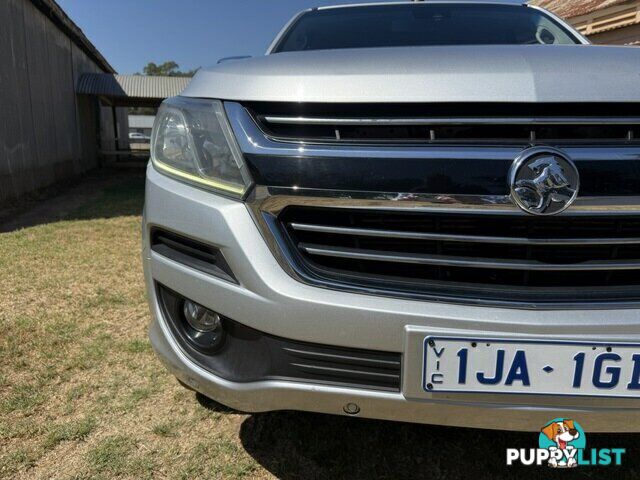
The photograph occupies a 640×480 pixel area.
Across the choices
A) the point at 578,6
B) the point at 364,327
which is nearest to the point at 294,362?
the point at 364,327

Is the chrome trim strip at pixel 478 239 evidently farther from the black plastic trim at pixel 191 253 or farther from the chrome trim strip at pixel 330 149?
the black plastic trim at pixel 191 253

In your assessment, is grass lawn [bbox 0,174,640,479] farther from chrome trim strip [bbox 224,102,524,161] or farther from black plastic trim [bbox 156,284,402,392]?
chrome trim strip [bbox 224,102,524,161]

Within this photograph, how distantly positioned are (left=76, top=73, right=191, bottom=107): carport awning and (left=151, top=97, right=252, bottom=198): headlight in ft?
42.1

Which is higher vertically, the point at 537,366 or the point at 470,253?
the point at 470,253

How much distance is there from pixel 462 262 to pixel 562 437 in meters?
0.52

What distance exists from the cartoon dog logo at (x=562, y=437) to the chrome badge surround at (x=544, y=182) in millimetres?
505

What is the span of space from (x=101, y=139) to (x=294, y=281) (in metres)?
16.7

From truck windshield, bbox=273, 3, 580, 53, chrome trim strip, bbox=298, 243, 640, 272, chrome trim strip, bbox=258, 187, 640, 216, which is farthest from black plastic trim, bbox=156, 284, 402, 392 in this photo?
truck windshield, bbox=273, 3, 580, 53

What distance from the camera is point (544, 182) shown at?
1.10 metres

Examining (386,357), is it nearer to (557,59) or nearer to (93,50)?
(557,59)

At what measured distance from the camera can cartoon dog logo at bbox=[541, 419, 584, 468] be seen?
3.85ft

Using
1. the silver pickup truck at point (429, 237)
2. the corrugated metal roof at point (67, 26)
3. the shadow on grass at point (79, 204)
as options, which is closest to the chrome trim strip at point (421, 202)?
Result: the silver pickup truck at point (429, 237)

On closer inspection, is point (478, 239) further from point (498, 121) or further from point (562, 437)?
point (562, 437)

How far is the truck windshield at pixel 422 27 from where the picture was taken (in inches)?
93.0
